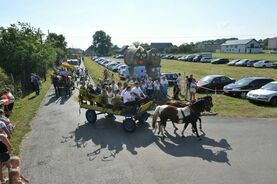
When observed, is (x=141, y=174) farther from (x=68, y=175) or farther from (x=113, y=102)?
(x=113, y=102)

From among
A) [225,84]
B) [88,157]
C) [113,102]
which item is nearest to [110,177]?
[88,157]

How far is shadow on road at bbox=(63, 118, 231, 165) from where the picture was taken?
894cm

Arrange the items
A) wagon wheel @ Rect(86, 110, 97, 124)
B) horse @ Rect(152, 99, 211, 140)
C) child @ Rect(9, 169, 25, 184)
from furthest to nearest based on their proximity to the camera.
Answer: wagon wheel @ Rect(86, 110, 97, 124), horse @ Rect(152, 99, 211, 140), child @ Rect(9, 169, 25, 184)

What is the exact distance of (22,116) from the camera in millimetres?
14617

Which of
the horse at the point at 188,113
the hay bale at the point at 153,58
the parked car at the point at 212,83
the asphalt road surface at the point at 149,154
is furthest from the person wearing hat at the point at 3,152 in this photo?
the hay bale at the point at 153,58

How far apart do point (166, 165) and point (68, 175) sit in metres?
2.94

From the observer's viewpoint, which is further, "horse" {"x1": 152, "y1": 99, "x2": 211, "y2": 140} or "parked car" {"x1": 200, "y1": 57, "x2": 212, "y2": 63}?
"parked car" {"x1": 200, "y1": 57, "x2": 212, "y2": 63}

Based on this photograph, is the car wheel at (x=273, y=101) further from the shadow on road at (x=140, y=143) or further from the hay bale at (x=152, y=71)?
the hay bale at (x=152, y=71)

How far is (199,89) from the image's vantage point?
2130 centimetres

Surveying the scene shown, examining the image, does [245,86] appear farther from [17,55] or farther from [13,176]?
[17,55]

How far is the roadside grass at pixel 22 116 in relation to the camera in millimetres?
10591

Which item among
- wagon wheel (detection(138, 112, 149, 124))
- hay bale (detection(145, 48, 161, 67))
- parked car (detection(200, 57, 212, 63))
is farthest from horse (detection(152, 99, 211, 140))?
parked car (detection(200, 57, 212, 63))

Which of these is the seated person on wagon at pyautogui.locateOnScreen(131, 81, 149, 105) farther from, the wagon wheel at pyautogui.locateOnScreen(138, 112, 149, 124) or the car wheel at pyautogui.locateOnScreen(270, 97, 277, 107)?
the car wheel at pyautogui.locateOnScreen(270, 97, 277, 107)

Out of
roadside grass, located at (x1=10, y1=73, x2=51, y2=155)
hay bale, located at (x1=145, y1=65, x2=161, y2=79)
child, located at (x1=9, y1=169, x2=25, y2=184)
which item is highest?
hay bale, located at (x1=145, y1=65, x2=161, y2=79)
